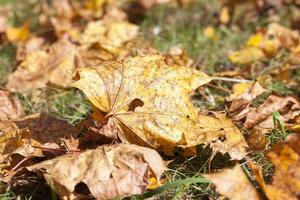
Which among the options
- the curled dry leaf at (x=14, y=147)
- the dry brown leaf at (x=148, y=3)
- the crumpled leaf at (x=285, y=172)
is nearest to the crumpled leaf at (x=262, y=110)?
the crumpled leaf at (x=285, y=172)

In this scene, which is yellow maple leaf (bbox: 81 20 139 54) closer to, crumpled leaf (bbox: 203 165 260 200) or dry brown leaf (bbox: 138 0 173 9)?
dry brown leaf (bbox: 138 0 173 9)

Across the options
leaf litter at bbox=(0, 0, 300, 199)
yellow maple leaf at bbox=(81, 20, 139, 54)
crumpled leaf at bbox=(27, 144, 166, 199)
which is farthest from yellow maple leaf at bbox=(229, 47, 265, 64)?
crumpled leaf at bbox=(27, 144, 166, 199)

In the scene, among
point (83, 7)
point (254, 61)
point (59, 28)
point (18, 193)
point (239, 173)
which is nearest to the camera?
point (239, 173)

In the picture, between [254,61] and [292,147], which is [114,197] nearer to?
[292,147]

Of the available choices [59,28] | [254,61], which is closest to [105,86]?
[254,61]

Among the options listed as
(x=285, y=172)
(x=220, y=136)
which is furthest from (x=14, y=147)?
(x=285, y=172)

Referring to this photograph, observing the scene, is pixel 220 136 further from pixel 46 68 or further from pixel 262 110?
pixel 46 68
